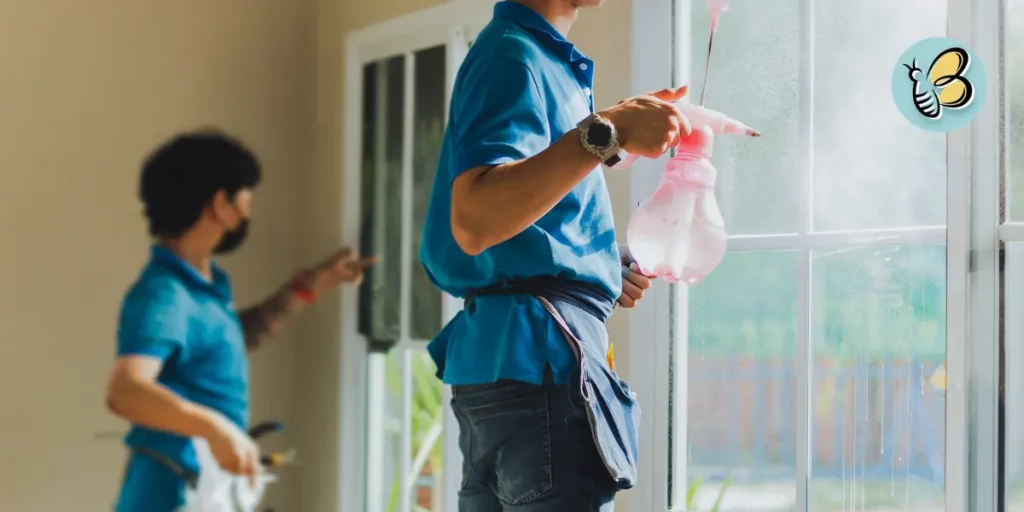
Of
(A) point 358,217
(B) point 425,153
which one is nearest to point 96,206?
(A) point 358,217

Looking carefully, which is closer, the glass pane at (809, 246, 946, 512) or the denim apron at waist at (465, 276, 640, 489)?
the denim apron at waist at (465, 276, 640, 489)

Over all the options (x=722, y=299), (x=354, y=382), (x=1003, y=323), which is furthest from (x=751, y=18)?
(x=354, y=382)

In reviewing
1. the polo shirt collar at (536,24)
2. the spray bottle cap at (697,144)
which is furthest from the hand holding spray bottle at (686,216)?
the polo shirt collar at (536,24)

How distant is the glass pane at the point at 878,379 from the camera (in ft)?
2.85

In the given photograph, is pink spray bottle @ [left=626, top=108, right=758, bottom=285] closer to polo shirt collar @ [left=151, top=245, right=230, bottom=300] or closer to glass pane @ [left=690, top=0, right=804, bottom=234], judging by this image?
glass pane @ [left=690, top=0, right=804, bottom=234]

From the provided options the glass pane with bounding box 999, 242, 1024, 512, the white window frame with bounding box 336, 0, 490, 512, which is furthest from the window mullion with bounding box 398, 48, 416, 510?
the glass pane with bounding box 999, 242, 1024, 512

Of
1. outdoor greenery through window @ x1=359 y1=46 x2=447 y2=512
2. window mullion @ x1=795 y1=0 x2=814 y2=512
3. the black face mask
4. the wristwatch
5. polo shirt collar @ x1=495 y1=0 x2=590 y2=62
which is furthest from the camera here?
outdoor greenery through window @ x1=359 y1=46 x2=447 y2=512

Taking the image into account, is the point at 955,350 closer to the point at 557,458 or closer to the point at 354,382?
the point at 557,458

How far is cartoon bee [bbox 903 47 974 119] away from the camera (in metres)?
0.76

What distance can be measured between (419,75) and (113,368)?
489 mm

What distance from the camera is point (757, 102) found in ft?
3.38

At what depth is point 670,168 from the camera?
2.48ft

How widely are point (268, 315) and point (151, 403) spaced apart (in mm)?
135

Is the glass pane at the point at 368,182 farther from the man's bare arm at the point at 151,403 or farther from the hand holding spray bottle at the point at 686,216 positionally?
the hand holding spray bottle at the point at 686,216
